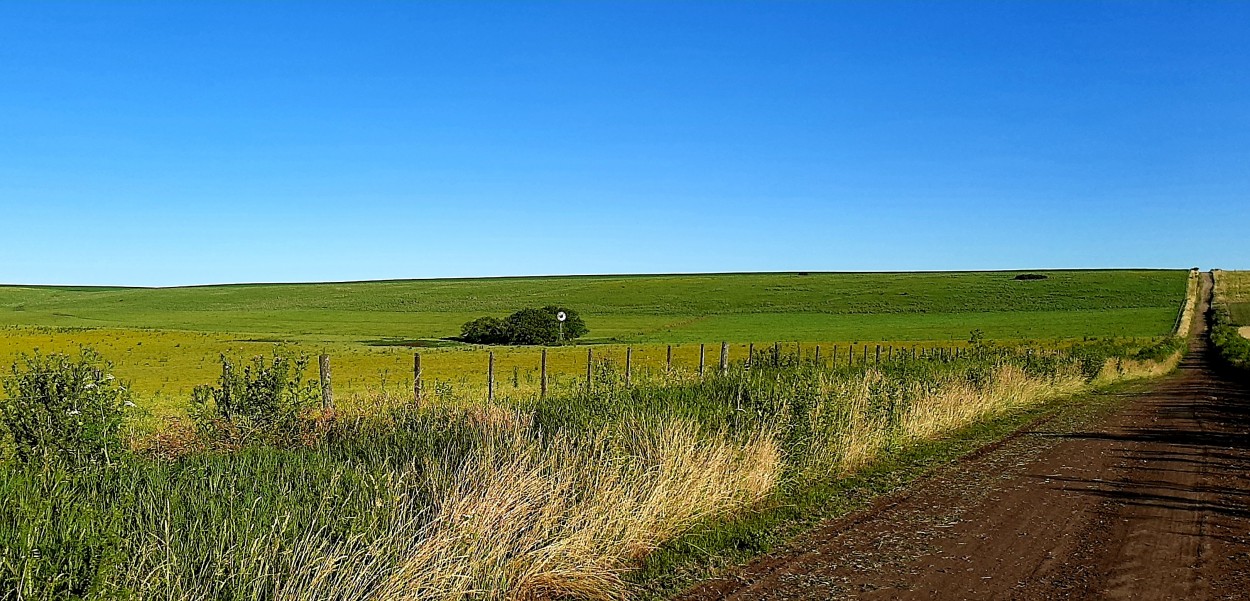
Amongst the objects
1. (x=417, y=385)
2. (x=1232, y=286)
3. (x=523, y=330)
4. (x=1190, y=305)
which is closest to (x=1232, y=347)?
(x=523, y=330)

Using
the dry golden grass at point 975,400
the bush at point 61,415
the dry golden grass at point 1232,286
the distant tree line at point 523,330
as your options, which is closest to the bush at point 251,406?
the bush at point 61,415

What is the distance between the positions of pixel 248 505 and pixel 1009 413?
18.9 meters

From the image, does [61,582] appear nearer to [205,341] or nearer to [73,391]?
[73,391]

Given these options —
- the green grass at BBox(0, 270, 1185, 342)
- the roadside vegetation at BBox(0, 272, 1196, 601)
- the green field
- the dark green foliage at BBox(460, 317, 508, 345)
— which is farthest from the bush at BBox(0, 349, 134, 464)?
the dark green foliage at BBox(460, 317, 508, 345)

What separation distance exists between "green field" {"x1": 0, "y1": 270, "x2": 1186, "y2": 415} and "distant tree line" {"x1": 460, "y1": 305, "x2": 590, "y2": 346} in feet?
13.2

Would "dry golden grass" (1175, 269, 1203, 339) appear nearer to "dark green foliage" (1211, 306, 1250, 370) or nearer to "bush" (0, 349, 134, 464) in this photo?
"dark green foliage" (1211, 306, 1250, 370)

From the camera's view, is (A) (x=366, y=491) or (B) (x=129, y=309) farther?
(B) (x=129, y=309)

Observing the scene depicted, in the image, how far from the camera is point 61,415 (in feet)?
24.9

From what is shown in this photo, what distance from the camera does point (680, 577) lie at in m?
7.30

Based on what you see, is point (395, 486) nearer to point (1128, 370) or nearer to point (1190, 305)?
point (1128, 370)

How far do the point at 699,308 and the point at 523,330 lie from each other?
131 ft

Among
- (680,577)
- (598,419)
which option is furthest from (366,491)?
(598,419)

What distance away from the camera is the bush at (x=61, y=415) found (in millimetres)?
7461

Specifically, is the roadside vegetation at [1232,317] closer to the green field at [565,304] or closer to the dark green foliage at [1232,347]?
the dark green foliage at [1232,347]
